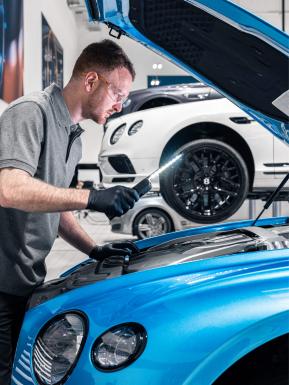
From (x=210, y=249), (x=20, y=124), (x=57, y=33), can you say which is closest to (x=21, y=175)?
(x=20, y=124)

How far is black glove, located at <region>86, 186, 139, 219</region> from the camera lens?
1.30 metres

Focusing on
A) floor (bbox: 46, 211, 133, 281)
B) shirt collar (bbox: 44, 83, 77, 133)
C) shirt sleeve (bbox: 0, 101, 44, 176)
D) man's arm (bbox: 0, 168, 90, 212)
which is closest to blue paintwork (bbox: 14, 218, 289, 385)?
man's arm (bbox: 0, 168, 90, 212)

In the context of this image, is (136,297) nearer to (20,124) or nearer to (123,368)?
(123,368)

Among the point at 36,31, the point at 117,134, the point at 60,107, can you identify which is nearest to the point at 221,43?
the point at 60,107

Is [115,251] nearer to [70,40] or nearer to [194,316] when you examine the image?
[194,316]

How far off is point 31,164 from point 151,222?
387 cm

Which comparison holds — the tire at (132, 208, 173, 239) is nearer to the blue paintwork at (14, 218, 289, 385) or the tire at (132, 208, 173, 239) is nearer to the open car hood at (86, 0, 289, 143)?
the open car hood at (86, 0, 289, 143)

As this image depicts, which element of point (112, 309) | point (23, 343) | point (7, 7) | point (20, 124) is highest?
point (7, 7)

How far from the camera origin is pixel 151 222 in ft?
16.8

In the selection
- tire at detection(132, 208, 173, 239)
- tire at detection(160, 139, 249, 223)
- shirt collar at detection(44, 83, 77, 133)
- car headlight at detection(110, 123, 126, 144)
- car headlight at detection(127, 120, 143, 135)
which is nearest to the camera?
shirt collar at detection(44, 83, 77, 133)

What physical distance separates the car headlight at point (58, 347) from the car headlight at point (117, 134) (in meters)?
3.06

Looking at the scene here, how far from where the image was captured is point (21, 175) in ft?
4.14

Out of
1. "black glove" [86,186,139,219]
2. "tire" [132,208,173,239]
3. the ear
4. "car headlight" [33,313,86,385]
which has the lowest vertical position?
"tire" [132,208,173,239]

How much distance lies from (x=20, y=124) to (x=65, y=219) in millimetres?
568
